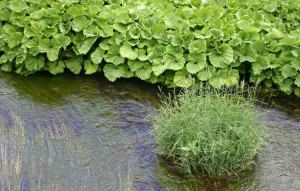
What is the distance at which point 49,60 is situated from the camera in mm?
5871

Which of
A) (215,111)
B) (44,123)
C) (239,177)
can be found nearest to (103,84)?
(44,123)

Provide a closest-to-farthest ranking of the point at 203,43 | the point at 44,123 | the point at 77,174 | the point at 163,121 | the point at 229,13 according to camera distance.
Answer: the point at 77,174, the point at 163,121, the point at 44,123, the point at 203,43, the point at 229,13

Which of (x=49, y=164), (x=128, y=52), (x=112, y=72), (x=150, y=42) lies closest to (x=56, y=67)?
(x=112, y=72)

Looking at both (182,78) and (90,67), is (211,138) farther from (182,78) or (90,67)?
(90,67)

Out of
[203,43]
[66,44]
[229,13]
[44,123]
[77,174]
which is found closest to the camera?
[77,174]

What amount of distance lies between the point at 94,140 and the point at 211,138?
1421mm

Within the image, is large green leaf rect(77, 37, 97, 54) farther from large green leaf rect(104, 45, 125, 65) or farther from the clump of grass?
the clump of grass

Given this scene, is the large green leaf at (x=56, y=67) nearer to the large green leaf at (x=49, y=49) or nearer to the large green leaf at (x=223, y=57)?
the large green leaf at (x=49, y=49)

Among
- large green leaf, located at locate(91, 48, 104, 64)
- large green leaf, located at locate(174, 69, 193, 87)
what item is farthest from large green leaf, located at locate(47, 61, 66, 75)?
large green leaf, located at locate(174, 69, 193, 87)

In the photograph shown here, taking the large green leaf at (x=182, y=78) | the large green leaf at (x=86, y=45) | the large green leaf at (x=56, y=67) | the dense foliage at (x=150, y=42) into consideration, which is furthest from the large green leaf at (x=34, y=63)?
the large green leaf at (x=182, y=78)

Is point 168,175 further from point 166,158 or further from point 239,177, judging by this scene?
point 239,177

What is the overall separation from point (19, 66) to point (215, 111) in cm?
347

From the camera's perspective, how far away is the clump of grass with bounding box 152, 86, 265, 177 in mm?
3732

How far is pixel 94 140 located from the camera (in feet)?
14.4
